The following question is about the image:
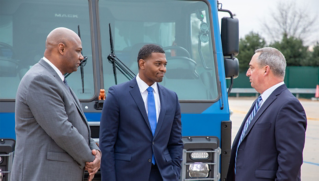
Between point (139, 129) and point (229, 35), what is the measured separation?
1.75m

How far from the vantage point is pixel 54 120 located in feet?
8.14

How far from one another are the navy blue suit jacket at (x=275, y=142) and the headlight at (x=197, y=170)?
85 centimetres

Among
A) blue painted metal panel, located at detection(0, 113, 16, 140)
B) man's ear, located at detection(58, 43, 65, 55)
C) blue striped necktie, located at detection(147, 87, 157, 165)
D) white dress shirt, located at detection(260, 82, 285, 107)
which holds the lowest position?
blue painted metal panel, located at detection(0, 113, 16, 140)

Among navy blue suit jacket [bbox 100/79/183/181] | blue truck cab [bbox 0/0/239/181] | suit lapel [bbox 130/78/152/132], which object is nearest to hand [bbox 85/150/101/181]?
navy blue suit jacket [bbox 100/79/183/181]

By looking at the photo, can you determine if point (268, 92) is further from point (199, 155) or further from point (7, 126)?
point (7, 126)

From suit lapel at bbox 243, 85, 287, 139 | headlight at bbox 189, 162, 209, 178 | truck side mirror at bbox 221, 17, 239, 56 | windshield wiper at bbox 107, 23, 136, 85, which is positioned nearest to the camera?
suit lapel at bbox 243, 85, 287, 139

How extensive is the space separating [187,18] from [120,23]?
72cm

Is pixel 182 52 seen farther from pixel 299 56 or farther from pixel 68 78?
pixel 299 56

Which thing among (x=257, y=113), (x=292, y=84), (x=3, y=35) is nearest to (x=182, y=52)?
(x=257, y=113)

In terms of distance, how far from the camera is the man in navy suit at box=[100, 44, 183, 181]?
305cm

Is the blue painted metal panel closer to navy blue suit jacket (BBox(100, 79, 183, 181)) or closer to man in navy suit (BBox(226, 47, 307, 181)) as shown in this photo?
navy blue suit jacket (BBox(100, 79, 183, 181))

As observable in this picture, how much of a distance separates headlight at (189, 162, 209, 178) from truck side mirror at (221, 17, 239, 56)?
1268 mm

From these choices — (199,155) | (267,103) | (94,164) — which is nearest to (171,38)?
(199,155)

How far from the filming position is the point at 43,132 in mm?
2543
